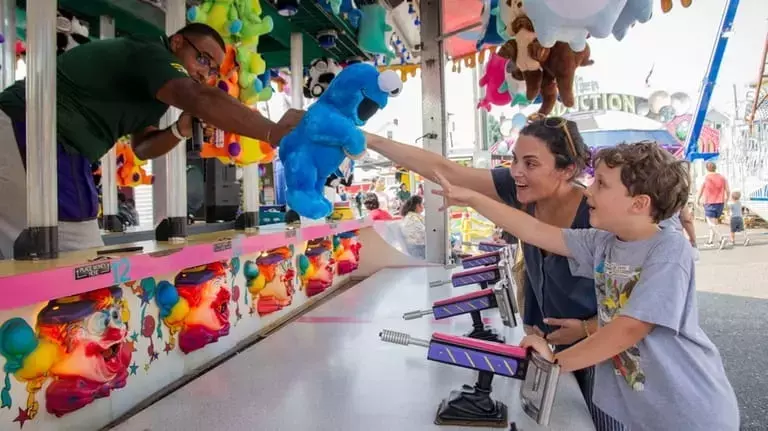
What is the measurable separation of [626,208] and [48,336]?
0.94 meters

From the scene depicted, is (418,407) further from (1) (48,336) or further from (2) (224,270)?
(2) (224,270)

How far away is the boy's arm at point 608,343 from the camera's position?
85 cm

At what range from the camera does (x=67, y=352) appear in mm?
852

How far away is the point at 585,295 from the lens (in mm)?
1162

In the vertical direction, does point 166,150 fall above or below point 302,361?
above

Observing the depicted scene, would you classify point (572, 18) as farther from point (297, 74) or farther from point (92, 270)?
point (92, 270)

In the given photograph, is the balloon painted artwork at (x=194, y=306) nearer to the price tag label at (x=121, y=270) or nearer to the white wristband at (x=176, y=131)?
the price tag label at (x=121, y=270)

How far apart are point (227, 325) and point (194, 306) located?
0.45 feet

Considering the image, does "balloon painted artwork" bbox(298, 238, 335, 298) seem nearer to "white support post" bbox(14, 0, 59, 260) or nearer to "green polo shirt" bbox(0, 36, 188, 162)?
"green polo shirt" bbox(0, 36, 188, 162)

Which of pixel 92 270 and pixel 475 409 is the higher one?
pixel 92 270

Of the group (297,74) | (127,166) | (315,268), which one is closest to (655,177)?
(315,268)

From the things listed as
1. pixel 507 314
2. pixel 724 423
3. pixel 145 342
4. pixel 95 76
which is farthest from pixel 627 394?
pixel 95 76

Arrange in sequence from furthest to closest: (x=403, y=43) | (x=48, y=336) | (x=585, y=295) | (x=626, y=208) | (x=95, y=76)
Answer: (x=403, y=43), (x=585, y=295), (x=95, y=76), (x=626, y=208), (x=48, y=336)

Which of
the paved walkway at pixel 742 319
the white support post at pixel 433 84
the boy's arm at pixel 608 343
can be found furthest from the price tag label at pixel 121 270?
the paved walkway at pixel 742 319
